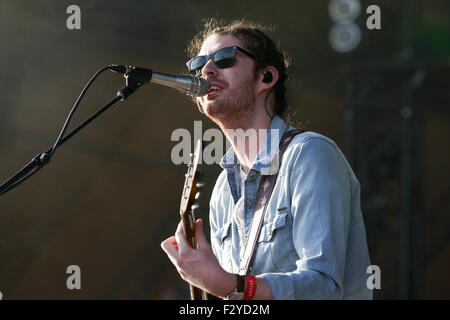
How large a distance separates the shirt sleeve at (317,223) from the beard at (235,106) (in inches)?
20.6

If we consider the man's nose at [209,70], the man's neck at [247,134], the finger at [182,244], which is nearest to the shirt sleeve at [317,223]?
the finger at [182,244]

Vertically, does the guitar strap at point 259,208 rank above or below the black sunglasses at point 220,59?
below

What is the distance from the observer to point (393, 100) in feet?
22.9

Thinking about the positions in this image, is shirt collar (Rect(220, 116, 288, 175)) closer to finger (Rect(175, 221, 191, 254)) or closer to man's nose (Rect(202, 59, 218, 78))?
man's nose (Rect(202, 59, 218, 78))

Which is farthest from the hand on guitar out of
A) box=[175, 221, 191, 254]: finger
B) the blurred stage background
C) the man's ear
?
the blurred stage background

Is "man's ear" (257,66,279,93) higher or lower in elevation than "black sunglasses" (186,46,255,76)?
lower

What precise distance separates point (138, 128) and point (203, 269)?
16.9ft

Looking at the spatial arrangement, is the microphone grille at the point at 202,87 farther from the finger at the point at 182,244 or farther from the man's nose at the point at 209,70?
the finger at the point at 182,244

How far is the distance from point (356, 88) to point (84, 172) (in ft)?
10.6

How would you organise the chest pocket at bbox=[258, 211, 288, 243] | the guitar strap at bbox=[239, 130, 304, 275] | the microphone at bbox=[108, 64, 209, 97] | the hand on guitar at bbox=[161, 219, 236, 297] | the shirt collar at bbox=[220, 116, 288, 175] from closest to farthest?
the hand on guitar at bbox=[161, 219, 236, 297] → the microphone at bbox=[108, 64, 209, 97] → the chest pocket at bbox=[258, 211, 288, 243] → the guitar strap at bbox=[239, 130, 304, 275] → the shirt collar at bbox=[220, 116, 288, 175]

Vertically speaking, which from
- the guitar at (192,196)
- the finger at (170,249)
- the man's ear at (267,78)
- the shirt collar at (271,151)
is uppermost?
the man's ear at (267,78)

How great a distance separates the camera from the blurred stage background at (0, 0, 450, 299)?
613 cm

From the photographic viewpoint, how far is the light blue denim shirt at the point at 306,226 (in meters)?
2.19
